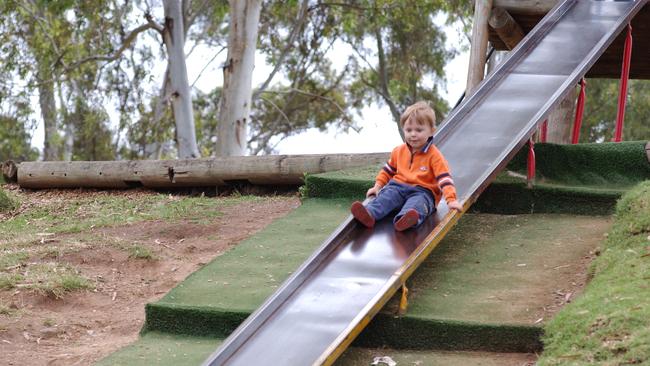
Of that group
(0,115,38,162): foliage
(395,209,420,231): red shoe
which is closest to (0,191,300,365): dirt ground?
(395,209,420,231): red shoe

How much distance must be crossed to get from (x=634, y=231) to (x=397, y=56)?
20154 mm

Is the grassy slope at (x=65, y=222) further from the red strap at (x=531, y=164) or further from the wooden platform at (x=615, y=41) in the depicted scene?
the wooden platform at (x=615, y=41)

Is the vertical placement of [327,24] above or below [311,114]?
above

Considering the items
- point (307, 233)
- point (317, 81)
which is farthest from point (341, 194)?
point (317, 81)

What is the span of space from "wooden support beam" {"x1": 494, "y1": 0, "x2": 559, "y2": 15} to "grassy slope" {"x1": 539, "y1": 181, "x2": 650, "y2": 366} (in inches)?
181

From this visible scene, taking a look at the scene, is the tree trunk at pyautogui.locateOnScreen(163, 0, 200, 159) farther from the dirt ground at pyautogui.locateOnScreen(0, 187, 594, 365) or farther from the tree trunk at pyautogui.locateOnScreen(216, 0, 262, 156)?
the dirt ground at pyautogui.locateOnScreen(0, 187, 594, 365)

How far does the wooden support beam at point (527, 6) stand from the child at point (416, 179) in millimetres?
4097

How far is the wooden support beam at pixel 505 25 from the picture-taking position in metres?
9.97

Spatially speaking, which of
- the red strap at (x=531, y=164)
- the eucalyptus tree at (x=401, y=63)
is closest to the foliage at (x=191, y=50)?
the eucalyptus tree at (x=401, y=63)

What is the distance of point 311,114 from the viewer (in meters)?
26.5

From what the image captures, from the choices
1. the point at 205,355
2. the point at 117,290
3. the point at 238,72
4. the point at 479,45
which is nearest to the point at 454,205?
the point at 205,355

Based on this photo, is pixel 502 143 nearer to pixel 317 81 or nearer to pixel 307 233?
pixel 307 233

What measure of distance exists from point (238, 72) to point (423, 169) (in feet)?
32.7

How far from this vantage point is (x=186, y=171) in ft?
33.9
